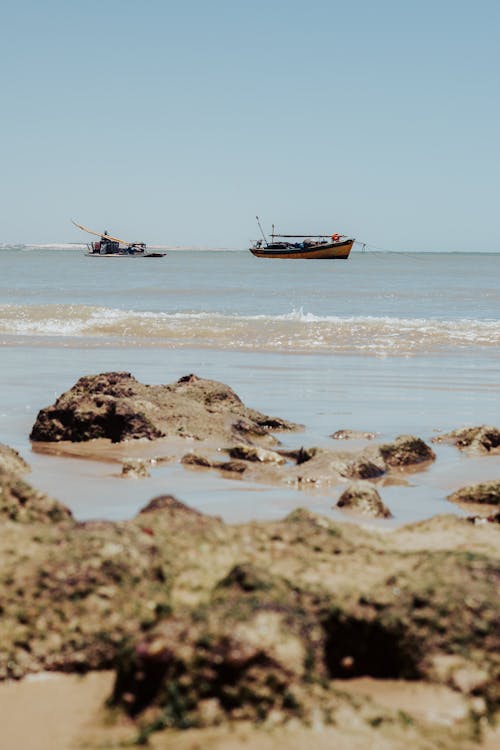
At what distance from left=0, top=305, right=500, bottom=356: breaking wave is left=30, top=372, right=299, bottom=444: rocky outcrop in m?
7.86

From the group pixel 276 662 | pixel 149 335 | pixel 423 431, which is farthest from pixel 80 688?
pixel 149 335

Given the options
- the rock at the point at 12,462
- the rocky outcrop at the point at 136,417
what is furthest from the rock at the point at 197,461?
the rock at the point at 12,462

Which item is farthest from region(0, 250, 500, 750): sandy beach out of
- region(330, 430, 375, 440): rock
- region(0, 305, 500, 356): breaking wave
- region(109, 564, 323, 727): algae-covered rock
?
region(0, 305, 500, 356): breaking wave

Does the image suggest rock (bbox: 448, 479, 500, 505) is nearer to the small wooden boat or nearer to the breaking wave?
the breaking wave

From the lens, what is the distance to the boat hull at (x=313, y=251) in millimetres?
82688

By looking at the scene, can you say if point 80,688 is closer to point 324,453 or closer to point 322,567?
point 322,567

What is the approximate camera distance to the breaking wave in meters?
17.2

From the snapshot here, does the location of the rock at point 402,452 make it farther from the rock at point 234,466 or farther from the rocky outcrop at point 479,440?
the rock at point 234,466

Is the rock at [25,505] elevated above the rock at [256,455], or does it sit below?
above

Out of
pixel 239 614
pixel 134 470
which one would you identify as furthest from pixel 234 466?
pixel 239 614

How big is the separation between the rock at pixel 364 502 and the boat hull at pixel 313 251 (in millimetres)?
78132

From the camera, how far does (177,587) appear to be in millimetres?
3020

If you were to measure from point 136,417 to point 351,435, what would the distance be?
68.8 inches

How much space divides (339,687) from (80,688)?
0.75m
